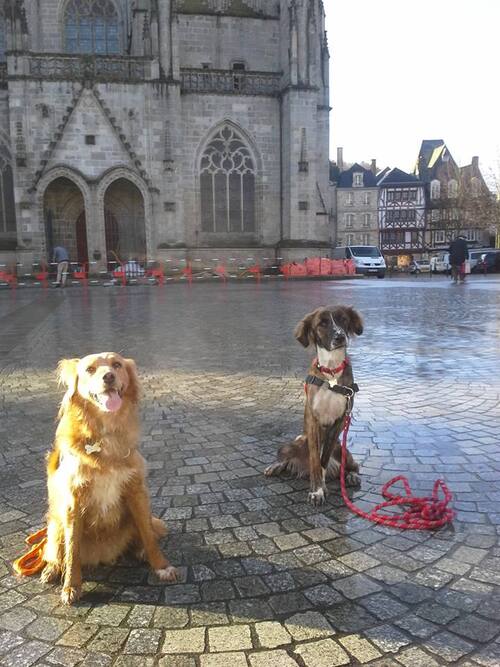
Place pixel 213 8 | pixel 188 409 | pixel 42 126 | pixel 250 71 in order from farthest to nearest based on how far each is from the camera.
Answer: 1. pixel 213 8
2. pixel 250 71
3. pixel 42 126
4. pixel 188 409

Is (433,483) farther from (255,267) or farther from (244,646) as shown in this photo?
(255,267)

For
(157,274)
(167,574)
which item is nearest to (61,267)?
(157,274)

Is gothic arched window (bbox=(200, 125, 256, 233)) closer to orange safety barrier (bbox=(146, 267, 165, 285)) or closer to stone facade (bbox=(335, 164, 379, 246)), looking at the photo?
Answer: orange safety barrier (bbox=(146, 267, 165, 285))

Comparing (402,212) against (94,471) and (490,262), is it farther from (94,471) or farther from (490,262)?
(94,471)

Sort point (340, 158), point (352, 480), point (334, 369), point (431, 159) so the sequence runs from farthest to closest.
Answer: point (340, 158) → point (431, 159) → point (352, 480) → point (334, 369)

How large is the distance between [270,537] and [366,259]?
32.9 m

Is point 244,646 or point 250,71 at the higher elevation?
point 250,71

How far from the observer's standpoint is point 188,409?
5762 millimetres

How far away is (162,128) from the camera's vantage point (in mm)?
28734

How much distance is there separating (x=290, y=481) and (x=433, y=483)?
0.99 meters

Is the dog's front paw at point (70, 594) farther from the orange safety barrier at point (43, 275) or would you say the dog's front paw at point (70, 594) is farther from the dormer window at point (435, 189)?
the dormer window at point (435, 189)

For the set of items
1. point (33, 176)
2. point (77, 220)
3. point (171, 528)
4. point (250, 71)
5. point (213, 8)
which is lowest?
point (171, 528)

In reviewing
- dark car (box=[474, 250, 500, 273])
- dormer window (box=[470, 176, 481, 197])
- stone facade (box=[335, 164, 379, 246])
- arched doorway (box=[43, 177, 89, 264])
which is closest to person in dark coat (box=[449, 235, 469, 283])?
dark car (box=[474, 250, 500, 273])

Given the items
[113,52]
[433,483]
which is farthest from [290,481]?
[113,52]
